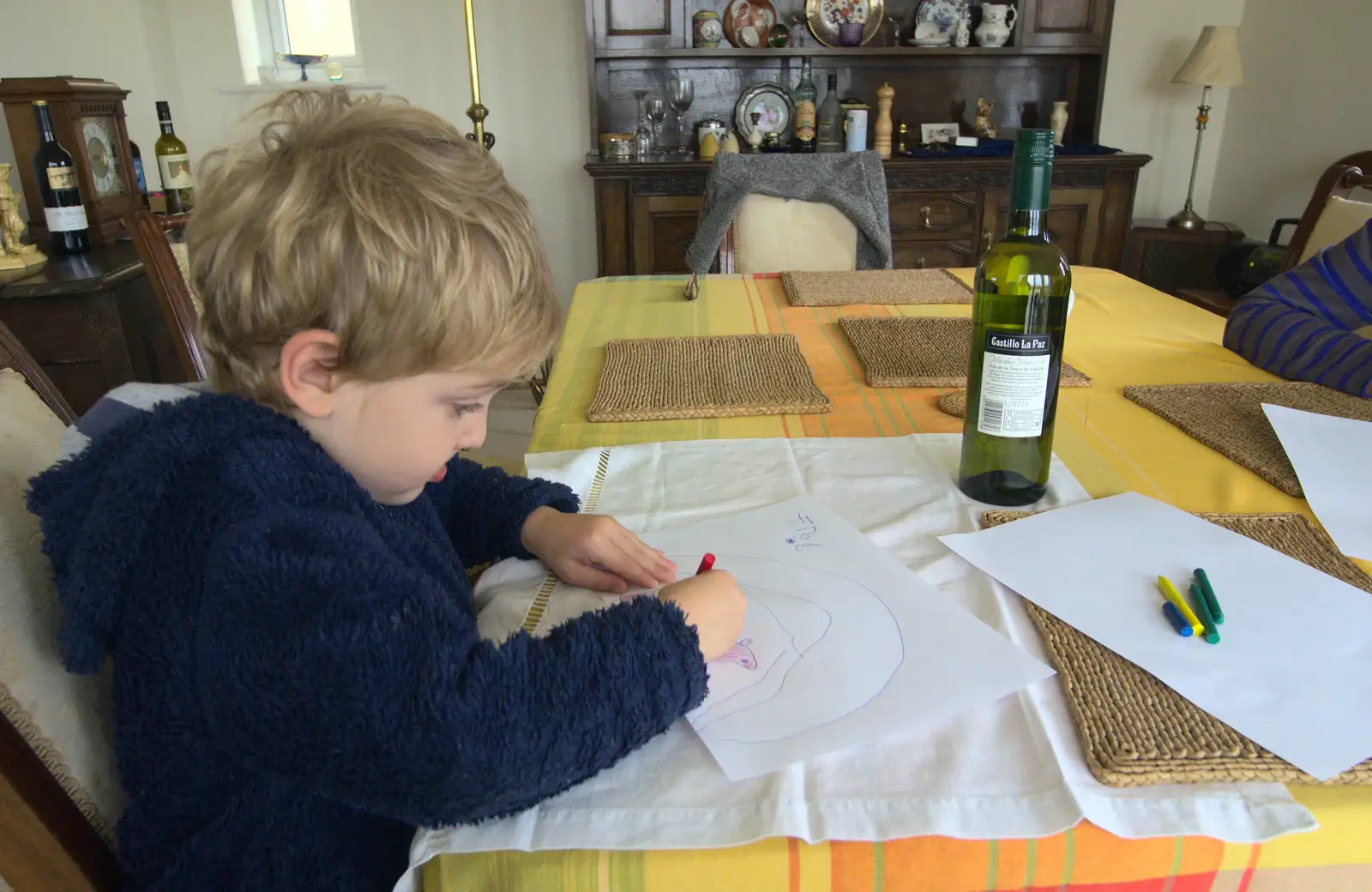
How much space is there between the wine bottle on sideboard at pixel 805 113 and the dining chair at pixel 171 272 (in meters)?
2.17

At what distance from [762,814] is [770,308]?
1.04 meters

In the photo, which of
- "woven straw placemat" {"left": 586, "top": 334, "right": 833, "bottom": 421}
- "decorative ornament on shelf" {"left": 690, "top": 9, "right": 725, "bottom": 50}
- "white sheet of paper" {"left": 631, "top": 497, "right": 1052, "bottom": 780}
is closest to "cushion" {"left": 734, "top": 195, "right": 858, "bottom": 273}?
"woven straw placemat" {"left": 586, "top": 334, "right": 833, "bottom": 421}

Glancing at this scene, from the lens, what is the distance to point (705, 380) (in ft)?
3.45

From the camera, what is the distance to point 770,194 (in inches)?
76.8

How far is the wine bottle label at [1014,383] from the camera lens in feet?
2.25

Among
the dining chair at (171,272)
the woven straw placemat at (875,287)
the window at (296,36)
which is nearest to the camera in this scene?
the dining chair at (171,272)

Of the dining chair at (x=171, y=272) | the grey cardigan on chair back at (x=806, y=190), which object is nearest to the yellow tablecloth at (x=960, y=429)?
the grey cardigan on chair back at (x=806, y=190)

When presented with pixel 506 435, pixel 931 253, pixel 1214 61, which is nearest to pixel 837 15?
pixel 931 253

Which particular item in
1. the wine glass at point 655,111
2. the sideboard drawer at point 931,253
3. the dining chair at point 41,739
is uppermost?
the wine glass at point 655,111

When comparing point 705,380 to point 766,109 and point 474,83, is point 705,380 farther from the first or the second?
point 766,109

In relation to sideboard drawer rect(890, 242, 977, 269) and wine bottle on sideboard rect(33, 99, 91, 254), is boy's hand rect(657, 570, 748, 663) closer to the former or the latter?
wine bottle on sideboard rect(33, 99, 91, 254)

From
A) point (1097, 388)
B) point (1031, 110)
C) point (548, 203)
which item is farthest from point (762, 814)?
point (1031, 110)

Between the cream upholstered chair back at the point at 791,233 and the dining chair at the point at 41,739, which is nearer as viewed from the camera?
the dining chair at the point at 41,739

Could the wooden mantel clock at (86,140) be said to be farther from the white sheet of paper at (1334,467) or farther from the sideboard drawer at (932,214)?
the white sheet of paper at (1334,467)
